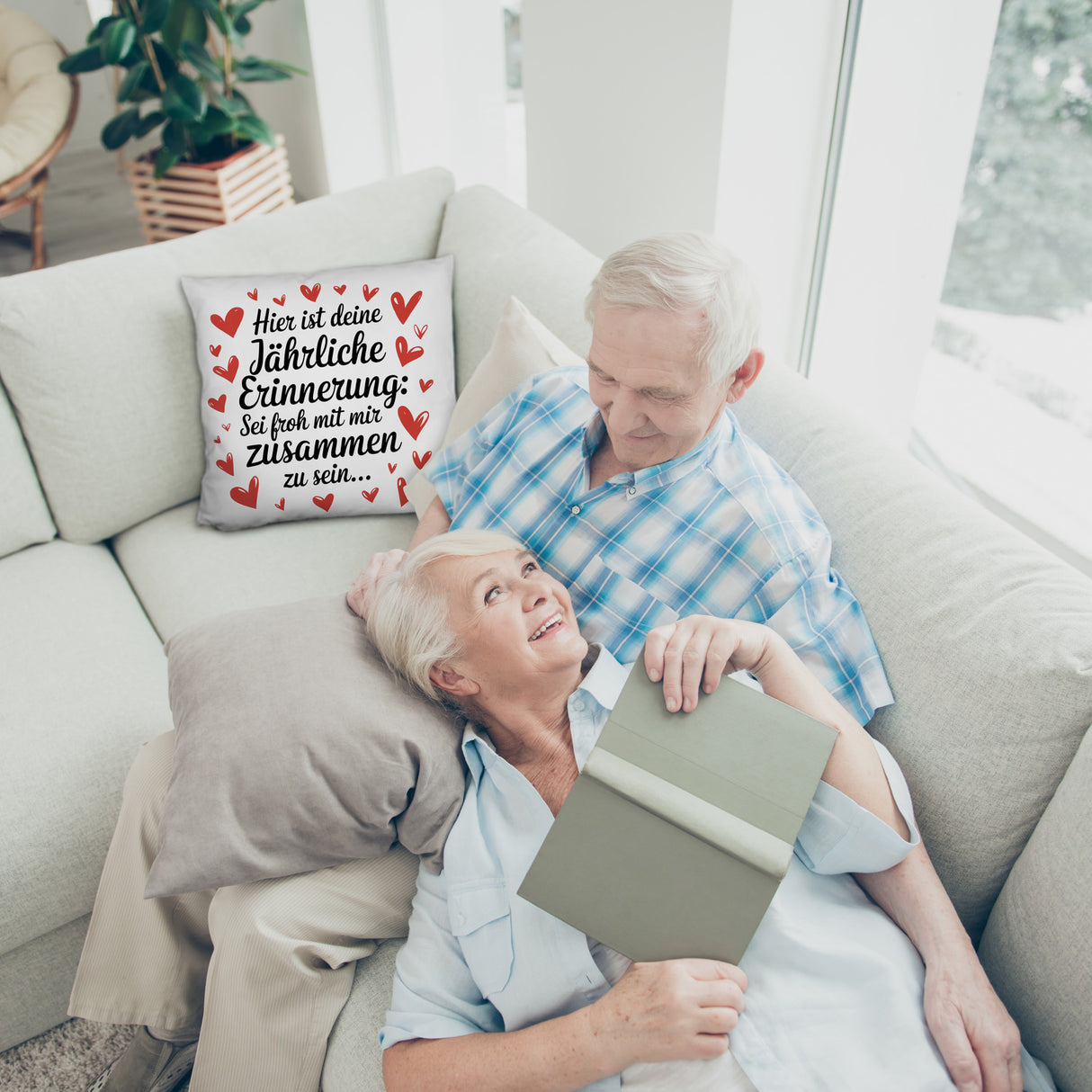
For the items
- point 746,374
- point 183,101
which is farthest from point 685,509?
point 183,101

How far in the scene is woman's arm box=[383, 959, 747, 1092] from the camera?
0.83 metres

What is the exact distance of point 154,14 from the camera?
2.58m

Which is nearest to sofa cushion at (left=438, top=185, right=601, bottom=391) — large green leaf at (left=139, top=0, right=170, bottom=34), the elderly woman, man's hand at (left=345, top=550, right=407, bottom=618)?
man's hand at (left=345, top=550, right=407, bottom=618)

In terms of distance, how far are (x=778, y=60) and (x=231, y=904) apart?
169 cm

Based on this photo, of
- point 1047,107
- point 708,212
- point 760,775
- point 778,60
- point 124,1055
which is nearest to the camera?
point 760,775

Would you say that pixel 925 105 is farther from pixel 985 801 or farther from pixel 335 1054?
pixel 335 1054

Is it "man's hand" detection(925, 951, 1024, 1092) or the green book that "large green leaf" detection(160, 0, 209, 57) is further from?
"man's hand" detection(925, 951, 1024, 1092)

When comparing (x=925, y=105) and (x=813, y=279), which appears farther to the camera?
(x=813, y=279)

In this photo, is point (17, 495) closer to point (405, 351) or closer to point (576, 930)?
point (405, 351)

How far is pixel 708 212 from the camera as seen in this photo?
174 centimetres

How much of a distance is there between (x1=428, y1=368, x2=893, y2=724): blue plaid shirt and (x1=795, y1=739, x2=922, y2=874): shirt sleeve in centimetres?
14

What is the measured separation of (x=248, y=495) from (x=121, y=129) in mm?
1986

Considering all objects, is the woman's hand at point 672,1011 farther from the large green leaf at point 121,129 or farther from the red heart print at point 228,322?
the large green leaf at point 121,129

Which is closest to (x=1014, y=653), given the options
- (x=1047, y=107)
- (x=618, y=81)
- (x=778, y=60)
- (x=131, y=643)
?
(x=1047, y=107)
